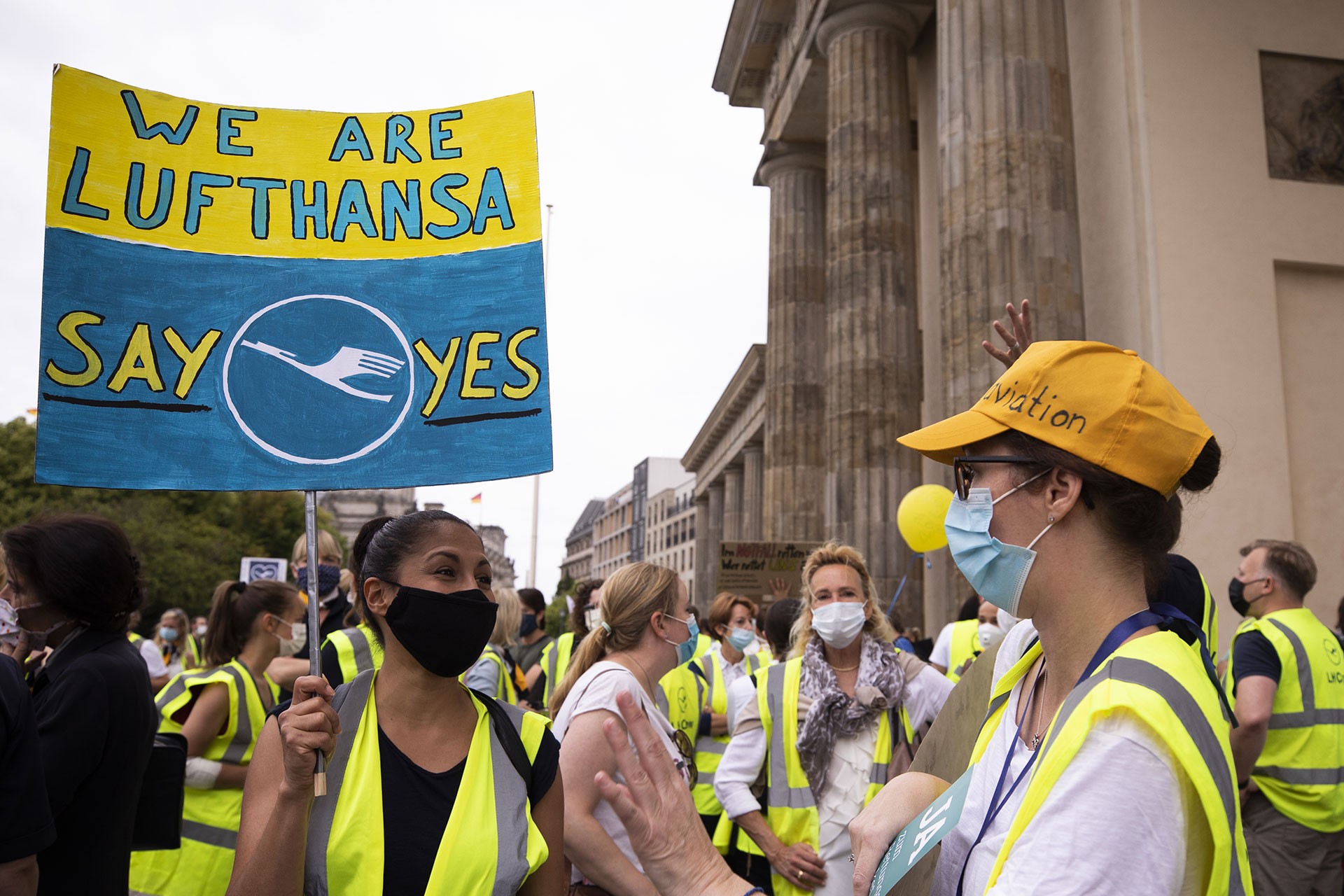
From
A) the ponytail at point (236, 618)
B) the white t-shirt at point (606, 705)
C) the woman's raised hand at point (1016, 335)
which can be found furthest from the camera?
the ponytail at point (236, 618)

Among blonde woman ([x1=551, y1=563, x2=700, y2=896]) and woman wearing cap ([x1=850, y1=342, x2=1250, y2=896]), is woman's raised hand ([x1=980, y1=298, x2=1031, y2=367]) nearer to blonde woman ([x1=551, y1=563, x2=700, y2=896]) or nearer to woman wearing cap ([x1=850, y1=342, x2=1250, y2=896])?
woman wearing cap ([x1=850, y1=342, x2=1250, y2=896])

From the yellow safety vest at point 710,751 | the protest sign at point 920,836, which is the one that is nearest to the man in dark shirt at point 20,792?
the protest sign at point 920,836

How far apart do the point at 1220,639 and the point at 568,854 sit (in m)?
10.3

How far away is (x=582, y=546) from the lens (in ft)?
498

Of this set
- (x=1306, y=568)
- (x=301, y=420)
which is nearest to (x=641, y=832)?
(x=301, y=420)

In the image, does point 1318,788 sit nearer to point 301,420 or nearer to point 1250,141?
point 301,420

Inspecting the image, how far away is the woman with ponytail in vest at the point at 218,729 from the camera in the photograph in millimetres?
4145

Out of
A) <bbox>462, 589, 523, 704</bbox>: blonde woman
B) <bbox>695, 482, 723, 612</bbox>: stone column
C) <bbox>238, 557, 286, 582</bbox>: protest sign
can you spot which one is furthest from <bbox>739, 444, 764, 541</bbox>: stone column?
<bbox>462, 589, 523, 704</bbox>: blonde woman

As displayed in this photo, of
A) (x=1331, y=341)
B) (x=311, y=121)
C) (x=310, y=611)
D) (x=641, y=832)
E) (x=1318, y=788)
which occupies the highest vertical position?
(x=1331, y=341)

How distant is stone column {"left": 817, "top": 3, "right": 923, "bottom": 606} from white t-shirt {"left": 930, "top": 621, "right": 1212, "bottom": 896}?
663 inches

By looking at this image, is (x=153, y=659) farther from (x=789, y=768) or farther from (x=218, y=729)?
(x=789, y=768)

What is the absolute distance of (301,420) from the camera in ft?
8.53

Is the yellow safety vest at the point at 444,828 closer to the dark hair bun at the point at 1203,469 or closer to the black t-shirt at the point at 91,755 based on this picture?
the black t-shirt at the point at 91,755

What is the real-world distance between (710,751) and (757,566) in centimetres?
866
